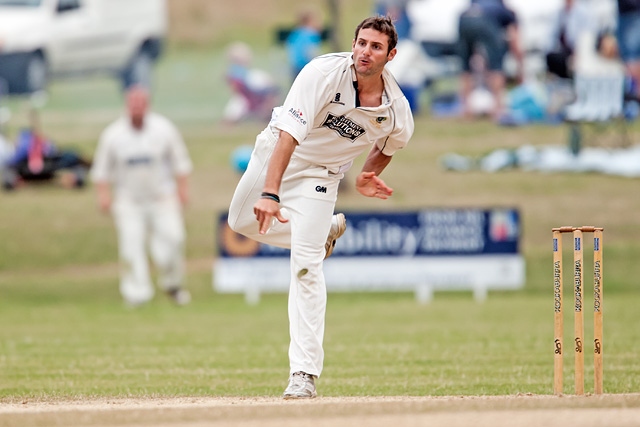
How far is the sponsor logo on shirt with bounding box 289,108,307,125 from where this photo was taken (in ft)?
23.4

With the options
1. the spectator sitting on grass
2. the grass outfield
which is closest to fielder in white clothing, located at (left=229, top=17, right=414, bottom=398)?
the grass outfield

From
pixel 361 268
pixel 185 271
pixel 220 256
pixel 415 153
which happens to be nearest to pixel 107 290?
pixel 185 271

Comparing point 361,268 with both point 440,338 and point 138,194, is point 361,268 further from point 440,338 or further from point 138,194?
point 440,338

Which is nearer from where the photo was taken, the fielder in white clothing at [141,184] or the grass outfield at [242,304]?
the grass outfield at [242,304]

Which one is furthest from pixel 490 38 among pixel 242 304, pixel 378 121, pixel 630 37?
pixel 378 121

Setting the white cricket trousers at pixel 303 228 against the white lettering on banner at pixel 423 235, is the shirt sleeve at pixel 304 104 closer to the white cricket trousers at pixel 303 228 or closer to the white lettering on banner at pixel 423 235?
the white cricket trousers at pixel 303 228

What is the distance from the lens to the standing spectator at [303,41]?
866 inches

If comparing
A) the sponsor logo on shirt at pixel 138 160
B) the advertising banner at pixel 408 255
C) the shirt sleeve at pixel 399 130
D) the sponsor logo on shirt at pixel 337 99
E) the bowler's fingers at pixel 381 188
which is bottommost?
the advertising banner at pixel 408 255

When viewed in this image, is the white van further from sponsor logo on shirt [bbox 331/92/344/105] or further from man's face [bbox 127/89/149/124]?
sponsor logo on shirt [bbox 331/92/344/105]

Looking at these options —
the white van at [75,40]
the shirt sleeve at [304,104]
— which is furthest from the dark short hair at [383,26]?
the white van at [75,40]

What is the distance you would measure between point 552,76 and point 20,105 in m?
8.99

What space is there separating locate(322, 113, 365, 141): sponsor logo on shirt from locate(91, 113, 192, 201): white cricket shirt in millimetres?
8576

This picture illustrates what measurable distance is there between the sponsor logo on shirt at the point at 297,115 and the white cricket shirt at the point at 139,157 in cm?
885

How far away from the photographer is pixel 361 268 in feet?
56.0
